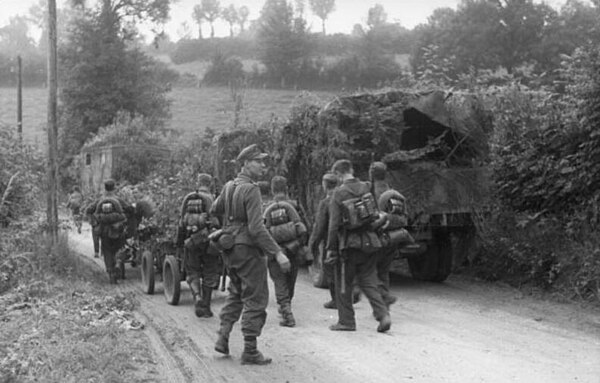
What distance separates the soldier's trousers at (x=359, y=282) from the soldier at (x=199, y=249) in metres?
1.99

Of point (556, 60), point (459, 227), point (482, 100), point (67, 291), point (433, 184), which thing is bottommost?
point (67, 291)

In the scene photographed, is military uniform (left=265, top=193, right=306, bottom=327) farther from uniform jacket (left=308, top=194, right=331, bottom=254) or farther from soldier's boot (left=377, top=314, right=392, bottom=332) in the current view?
soldier's boot (left=377, top=314, right=392, bottom=332)

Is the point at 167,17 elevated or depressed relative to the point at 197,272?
elevated

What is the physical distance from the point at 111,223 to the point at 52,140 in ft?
10.6

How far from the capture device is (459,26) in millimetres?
45031

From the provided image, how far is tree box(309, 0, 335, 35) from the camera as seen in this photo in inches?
4454

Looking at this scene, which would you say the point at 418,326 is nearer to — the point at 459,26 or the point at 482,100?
the point at 482,100

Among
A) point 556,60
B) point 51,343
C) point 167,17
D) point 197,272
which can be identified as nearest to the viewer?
point 51,343

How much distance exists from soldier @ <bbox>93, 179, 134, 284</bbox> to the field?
3472cm

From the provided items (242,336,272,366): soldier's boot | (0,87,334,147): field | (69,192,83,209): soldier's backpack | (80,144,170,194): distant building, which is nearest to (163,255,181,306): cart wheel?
(242,336,272,366): soldier's boot

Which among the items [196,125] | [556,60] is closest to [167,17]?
[196,125]

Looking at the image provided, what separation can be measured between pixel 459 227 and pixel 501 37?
35676 mm

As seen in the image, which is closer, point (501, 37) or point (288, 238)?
point (288, 238)

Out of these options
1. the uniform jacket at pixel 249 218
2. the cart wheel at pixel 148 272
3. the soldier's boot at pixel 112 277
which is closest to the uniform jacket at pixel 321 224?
the uniform jacket at pixel 249 218
